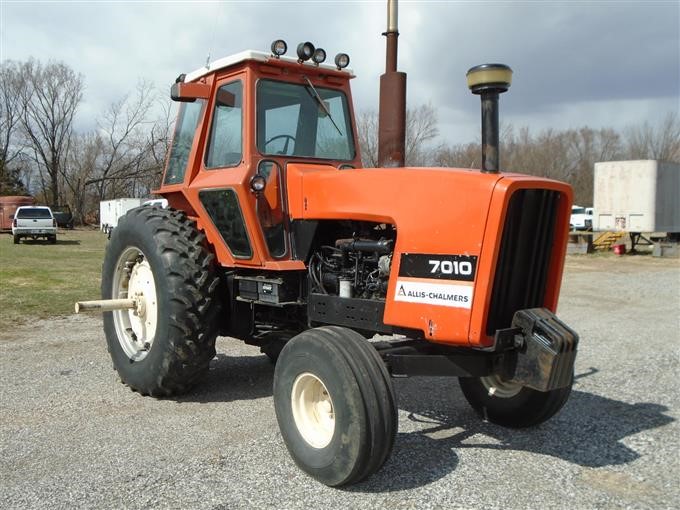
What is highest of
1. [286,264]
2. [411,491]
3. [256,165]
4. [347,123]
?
[347,123]

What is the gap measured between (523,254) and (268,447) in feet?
6.57

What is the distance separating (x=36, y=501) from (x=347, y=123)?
140 inches

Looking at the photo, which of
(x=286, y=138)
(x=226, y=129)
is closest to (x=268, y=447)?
(x=286, y=138)

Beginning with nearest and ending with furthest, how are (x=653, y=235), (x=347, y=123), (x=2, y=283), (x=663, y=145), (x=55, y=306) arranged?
(x=347, y=123) < (x=55, y=306) < (x=2, y=283) < (x=653, y=235) < (x=663, y=145)

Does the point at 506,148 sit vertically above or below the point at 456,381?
above

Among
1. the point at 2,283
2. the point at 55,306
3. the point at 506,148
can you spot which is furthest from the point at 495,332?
the point at 506,148

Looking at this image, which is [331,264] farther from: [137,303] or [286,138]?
[137,303]

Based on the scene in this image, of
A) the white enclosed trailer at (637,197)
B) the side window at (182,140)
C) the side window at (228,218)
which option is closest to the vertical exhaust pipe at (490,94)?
the side window at (228,218)

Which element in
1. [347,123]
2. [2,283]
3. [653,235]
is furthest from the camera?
[653,235]

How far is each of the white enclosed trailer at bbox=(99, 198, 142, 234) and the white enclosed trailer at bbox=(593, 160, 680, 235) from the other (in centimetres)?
2266

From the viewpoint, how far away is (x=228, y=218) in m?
4.90

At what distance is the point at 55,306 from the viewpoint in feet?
31.5

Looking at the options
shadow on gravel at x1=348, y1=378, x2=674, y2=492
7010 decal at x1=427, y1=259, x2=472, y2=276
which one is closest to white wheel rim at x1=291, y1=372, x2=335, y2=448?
shadow on gravel at x1=348, y1=378, x2=674, y2=492

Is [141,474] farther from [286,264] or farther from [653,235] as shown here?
[653,235]
